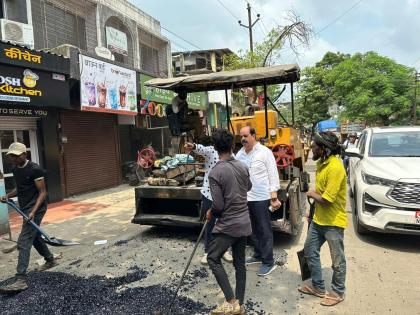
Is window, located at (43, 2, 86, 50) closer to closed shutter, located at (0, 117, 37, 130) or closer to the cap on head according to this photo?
closed shutter, located at (0, 117, 37, 130)

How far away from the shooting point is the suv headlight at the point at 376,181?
5060mm

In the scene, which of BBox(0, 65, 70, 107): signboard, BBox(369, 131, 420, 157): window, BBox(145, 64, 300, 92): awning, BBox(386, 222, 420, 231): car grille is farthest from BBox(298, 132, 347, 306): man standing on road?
BBox(0, 65, 70, 107): signboard

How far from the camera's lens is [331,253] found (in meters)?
3.56

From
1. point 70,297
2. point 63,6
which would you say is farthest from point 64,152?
point 70,297

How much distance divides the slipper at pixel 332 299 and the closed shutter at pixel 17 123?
8.24 meters

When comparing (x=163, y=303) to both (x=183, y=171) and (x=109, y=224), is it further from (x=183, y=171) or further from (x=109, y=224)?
(x=109, y=224)

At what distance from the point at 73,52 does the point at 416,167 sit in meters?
8.53

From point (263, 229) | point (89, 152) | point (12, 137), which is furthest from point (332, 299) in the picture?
point (89, 152)

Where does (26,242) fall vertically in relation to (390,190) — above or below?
below

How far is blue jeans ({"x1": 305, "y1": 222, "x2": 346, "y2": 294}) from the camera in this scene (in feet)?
11.5

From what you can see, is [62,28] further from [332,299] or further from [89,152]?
[332,299]

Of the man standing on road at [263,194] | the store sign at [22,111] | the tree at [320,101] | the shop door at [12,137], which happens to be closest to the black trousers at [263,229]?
the man standing on road at [263,194]

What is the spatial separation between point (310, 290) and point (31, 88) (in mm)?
7574

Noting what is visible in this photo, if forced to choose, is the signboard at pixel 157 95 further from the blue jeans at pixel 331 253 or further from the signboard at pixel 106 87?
the blue jeans at pixel 331 253
